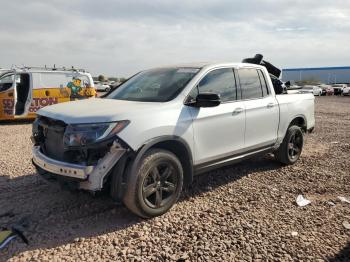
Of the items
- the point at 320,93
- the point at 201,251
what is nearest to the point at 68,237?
the point at 201,251

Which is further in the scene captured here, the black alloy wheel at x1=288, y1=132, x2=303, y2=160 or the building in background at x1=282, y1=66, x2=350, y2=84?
the building in background at x1=282, y1=66, x2=350, y2=84

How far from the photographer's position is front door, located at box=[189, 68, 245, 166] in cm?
454

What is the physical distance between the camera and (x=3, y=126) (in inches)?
478

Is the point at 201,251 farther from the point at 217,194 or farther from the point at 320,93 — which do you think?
the point at 320,93

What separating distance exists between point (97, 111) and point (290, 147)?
3932 millimetres

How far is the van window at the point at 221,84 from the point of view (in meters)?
4.78

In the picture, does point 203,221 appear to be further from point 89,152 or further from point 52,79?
point 52,79

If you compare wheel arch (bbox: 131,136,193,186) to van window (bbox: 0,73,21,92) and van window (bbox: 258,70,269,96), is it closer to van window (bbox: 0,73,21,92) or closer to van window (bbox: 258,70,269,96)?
van window (bbox: 258,70,269,96)

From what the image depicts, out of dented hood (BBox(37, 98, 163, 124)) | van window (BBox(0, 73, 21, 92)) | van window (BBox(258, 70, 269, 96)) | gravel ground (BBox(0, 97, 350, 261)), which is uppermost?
van window (BBox(0, 73, 21, 92))

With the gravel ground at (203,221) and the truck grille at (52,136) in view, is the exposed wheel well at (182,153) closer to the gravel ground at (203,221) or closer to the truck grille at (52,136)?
the gravel ground at (203,221)

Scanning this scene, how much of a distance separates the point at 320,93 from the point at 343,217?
46319mm

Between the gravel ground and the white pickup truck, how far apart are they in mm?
435

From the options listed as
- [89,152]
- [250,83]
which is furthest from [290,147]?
[89,152]

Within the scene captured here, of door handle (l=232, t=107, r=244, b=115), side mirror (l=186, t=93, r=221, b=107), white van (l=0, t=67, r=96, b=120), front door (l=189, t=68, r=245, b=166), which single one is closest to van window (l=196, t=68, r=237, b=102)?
front door (l=189, t=68, r=245, b=166)
